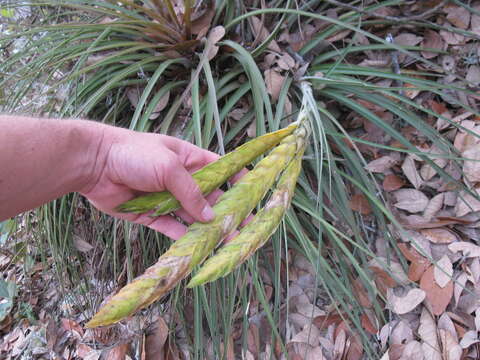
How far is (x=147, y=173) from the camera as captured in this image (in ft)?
3.12

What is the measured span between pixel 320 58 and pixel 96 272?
1.36 metres

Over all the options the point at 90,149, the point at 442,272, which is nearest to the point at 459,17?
the point at 442,272

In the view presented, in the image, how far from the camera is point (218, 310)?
1448 millimetres

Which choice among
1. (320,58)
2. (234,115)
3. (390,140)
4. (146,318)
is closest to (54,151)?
(234,115)

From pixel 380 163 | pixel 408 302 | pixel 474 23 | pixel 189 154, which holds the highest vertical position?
pixel 189 154

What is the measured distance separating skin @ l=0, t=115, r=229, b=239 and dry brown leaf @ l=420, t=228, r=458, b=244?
0.94 meters

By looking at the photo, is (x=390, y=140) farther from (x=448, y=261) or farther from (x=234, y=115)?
(x=234, y=115)

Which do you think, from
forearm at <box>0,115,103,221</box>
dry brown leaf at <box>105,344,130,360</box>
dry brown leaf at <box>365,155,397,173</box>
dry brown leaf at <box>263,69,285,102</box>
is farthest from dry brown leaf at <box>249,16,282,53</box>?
dry brown leaf at <box>105,344,130,360</box>

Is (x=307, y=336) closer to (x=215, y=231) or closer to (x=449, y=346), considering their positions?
(x=449, y=346)

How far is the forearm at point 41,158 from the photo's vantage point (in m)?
0.90

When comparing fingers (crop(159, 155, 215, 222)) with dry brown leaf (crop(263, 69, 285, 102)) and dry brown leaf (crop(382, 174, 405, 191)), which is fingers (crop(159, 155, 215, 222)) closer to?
dry brown leaf (crop(263, 69, 285, 102))

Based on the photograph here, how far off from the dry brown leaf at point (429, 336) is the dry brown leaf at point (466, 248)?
0.25 meters

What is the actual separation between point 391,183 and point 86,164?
1144 mm

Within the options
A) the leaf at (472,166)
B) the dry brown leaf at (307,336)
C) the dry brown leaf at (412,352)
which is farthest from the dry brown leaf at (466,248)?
the dry brown leaf at (307,336)
